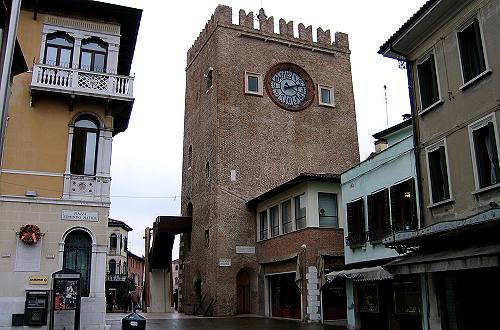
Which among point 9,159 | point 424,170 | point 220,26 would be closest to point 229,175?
point 220,26

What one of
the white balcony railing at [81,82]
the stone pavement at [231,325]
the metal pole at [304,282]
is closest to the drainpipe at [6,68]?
the white balcony railing at [81,82]

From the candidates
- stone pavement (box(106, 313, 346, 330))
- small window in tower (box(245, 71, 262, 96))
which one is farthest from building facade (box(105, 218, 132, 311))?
stone pavement (box(106, 313, 346, 330))

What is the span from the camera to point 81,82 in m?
18.8

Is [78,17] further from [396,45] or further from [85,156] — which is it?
[396,45]

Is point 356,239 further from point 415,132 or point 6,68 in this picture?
point 6,68

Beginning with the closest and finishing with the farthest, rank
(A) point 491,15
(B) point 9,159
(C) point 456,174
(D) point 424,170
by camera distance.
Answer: (A) point 491,15 → (C) point 456,174 → (D) point 424,170 → (B) point 9,159

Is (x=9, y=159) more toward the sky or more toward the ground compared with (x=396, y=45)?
more toward the ground

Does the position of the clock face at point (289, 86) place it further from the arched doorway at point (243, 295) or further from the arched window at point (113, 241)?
the arched window at point (113, 241)

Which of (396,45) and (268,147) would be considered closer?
(396,45)

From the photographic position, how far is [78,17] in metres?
19.8

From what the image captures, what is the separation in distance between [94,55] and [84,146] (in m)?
3.51

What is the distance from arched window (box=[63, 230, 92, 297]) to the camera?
→ 714 inches

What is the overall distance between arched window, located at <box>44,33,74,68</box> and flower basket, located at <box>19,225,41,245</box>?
19.4ft

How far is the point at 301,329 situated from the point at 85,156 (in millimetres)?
10225
